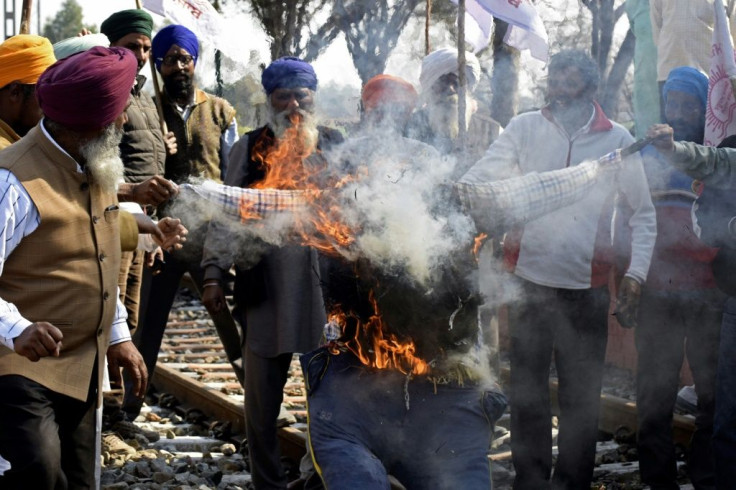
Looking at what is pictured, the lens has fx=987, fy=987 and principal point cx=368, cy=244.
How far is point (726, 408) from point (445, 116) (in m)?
2.89

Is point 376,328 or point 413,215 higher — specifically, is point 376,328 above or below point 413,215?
below

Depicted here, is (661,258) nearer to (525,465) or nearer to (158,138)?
(525,465)

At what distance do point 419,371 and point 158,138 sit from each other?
423cm

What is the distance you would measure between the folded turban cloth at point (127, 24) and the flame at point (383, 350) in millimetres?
4371

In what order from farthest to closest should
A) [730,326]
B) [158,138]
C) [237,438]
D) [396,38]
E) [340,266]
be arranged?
[396,38], [237,438], [158,138], [730,326], [340,266]

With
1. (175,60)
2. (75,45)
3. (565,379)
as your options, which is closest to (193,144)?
(175,60)

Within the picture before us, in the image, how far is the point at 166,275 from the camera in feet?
26.4

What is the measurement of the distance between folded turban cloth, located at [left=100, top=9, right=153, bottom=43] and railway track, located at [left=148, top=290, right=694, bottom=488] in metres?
3.19

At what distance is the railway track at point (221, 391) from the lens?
24.1ft

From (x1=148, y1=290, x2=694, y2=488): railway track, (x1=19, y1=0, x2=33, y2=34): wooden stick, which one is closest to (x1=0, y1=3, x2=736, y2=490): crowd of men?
(x1=148, y1=290, x2=694, y2=488): railway track

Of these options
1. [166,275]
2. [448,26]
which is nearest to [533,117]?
[166,275]

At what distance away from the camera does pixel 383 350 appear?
4062 mm

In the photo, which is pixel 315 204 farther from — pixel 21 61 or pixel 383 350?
pixel 21 61

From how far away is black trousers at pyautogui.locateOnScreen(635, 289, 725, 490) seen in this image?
6211mm
